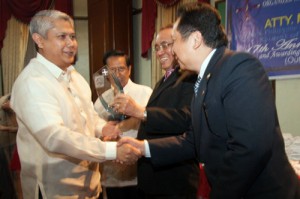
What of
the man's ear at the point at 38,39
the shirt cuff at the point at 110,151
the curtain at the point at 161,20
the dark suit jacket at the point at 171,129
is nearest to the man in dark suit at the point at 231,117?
the dark suit jacket at the point at 171,129

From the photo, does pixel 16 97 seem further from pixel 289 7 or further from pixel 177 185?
pixel 289 7

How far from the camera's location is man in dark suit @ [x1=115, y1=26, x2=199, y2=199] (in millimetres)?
1753

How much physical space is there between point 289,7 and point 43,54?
2.08 meters

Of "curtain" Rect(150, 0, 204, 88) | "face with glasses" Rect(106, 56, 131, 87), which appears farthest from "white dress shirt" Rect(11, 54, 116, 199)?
"curtain" Rect(150, 0, 204, 88)

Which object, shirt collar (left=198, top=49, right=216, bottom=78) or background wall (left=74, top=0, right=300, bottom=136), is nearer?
shirt collar (left=198, top=49, right=216, bottom=78)

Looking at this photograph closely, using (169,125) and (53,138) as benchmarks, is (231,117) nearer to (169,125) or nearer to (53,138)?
(169,125)

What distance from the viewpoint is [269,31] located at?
2873mm

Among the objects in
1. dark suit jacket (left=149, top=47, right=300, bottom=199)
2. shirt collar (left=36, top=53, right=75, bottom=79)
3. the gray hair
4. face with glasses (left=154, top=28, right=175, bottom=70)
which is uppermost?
the gray hair

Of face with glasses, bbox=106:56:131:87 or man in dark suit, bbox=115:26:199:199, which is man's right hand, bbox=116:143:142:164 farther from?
face with glasses, bbox=106:56:131:87

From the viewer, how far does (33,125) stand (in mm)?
1524

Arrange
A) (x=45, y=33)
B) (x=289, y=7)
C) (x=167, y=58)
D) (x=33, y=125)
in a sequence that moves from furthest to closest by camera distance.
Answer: (x=289, y=7) < (x=167, y=58) < (x=45, y=33) < (x=33, y=125)

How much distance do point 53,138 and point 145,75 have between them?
3259mm

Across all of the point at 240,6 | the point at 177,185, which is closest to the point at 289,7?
the point at 240,6

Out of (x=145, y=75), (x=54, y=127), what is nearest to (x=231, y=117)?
(x=54, y=127)
